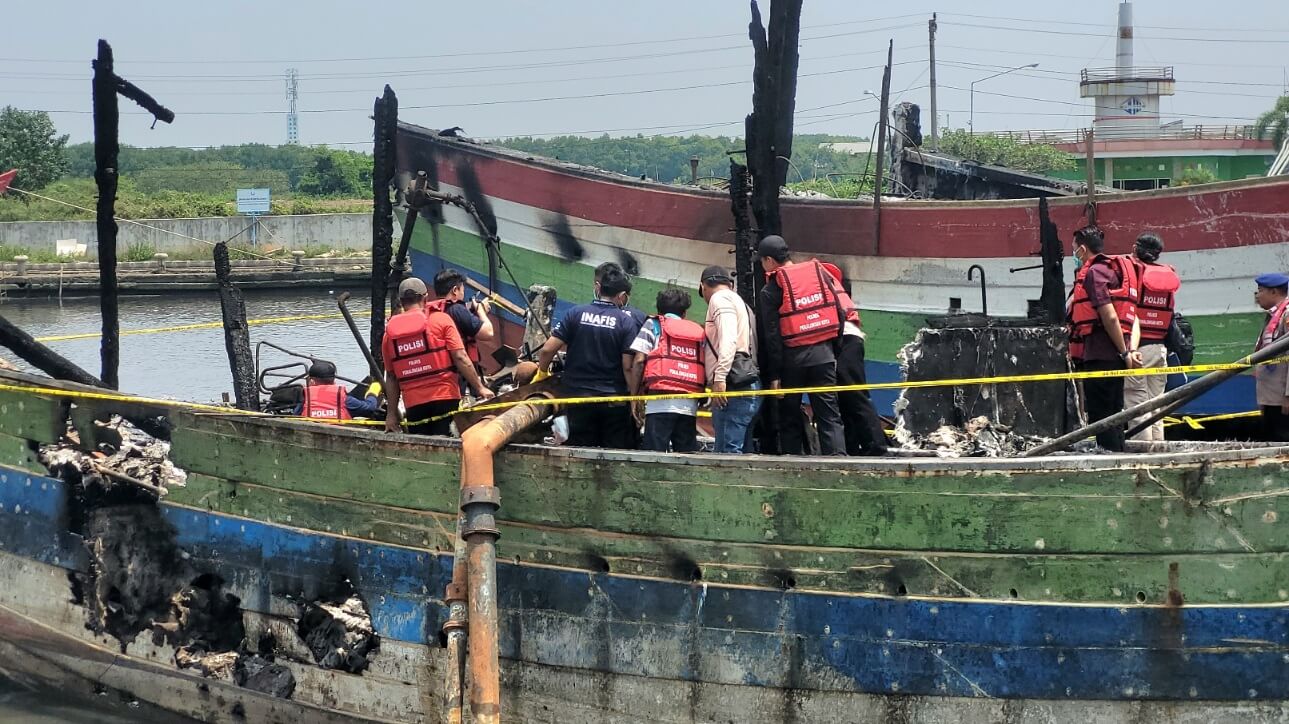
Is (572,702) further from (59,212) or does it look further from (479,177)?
(59,212)

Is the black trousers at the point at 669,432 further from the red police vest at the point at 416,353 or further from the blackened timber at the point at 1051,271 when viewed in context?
the blackened timber at the point at 1051,271

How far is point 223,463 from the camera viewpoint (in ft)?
25.7

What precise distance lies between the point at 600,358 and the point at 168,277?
3381 cm

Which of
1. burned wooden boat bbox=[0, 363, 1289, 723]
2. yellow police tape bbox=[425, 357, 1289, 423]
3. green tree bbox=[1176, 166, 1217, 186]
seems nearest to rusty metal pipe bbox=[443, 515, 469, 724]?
burned wooden boat bbox=[0, 363, 1289, 723]

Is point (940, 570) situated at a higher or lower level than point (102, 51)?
lower

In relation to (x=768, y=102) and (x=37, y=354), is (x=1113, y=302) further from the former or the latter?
(x=37, y=354)

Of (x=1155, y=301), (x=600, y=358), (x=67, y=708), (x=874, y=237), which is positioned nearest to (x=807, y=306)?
(x=600, y=358)

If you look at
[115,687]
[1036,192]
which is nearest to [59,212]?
[1036,192]

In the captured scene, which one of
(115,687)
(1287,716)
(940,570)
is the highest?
(940,570)

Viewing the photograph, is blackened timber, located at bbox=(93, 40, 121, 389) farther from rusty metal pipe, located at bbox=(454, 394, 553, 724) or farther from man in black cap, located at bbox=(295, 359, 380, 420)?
rusty metal pipe, located at bbox=(454, 394, 553, 724)

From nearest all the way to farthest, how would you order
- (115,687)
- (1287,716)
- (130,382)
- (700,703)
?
(1287,716) → (700,703) → (115,687) → (130,382)

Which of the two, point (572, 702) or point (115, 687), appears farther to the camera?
point (115, 687)

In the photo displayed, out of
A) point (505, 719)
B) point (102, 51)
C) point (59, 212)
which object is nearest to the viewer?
point (505, 719)

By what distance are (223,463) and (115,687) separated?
1786 millimetres
